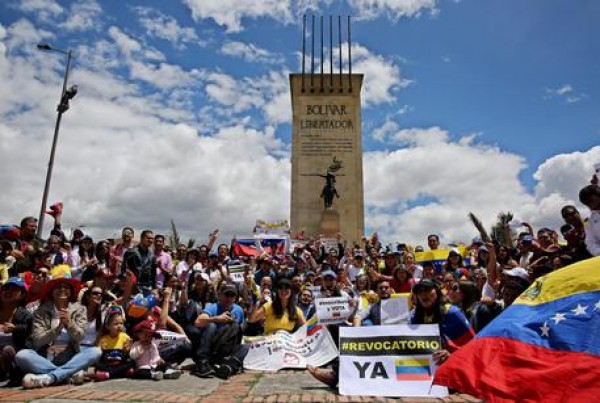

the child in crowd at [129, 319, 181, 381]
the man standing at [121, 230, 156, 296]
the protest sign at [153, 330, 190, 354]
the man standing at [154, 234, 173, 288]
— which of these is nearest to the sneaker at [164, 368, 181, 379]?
the child in crowd at [129, 319, 181, 381]

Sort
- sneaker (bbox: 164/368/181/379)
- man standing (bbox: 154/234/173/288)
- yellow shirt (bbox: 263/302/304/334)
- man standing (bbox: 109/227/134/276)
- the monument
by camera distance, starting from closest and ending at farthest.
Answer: sneaker (bbox: 164/368/181/379), yellow shirt (bbox: 263/302/304/334), man standing (bbox: 154/234/173/288), man standing (bbox: 109/227/134/276), the monument

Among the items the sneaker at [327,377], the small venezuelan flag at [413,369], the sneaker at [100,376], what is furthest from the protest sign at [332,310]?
the sneaker at [100,376]

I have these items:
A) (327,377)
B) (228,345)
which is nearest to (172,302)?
(228,345)

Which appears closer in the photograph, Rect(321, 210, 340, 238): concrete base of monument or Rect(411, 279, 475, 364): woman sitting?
Rect(411, 279, 475, 364): woman sitting

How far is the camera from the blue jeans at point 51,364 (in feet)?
16.3

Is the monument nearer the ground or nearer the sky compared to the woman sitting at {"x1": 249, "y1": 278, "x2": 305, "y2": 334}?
nearer the sky

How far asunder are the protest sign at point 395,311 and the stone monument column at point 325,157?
82.8 ft

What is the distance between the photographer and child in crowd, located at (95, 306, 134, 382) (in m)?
5.40

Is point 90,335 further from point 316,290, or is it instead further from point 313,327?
point 316,290

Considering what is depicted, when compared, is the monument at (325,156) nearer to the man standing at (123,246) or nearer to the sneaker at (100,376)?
the man standing at (123,246)

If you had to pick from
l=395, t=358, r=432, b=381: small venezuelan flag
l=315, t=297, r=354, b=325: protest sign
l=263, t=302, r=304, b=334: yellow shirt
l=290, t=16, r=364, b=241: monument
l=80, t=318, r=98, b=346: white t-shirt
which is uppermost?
l=290, t=16, r=364, b=241: monument

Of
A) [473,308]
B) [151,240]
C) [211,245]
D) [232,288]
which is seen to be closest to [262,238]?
[211,245]

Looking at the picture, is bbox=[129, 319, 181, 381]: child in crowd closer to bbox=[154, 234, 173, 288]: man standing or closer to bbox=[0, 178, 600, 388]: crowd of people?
bbox=[0, 178, 600, 388]: crowd of people

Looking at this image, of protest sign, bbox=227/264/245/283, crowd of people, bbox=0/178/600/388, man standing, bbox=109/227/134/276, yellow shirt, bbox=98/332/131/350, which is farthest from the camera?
protest sign, bbox=227/264/245/283
